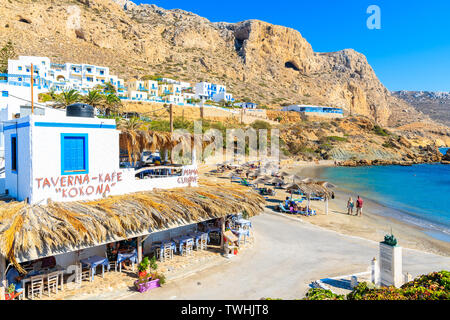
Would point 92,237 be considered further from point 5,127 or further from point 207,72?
point 207,72

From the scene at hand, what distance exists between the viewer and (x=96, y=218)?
288 inches

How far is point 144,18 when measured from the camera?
354 feet

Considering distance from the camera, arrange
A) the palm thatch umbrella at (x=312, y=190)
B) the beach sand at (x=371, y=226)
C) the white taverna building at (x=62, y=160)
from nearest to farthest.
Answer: the white taverna building at (x=62, y=160) < the beach sand at (x=371, y=226) < the palm thatch umbrella at (x=312, y=190)

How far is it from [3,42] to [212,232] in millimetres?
73583

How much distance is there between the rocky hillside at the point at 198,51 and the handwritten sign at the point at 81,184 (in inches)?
2718

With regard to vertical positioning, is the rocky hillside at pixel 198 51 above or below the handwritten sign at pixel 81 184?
above

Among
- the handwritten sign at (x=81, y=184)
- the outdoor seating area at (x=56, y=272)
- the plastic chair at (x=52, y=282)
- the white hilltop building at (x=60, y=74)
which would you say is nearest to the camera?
the outdoor seating area at (x=56, y=272)

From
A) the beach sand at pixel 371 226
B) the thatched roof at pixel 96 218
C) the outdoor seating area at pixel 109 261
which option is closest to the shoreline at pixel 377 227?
the beach sand at pixel 371 226

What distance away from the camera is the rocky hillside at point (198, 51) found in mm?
73250

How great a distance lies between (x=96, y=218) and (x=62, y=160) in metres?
2.52

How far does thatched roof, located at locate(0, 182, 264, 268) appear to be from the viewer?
6188 mm

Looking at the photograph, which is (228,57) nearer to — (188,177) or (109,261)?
(188,177)

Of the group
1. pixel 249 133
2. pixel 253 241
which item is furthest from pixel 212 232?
pixel 249 133

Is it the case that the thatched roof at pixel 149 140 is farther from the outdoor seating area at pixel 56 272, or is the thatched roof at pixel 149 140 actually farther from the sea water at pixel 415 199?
the sea water at pixel 415 199
